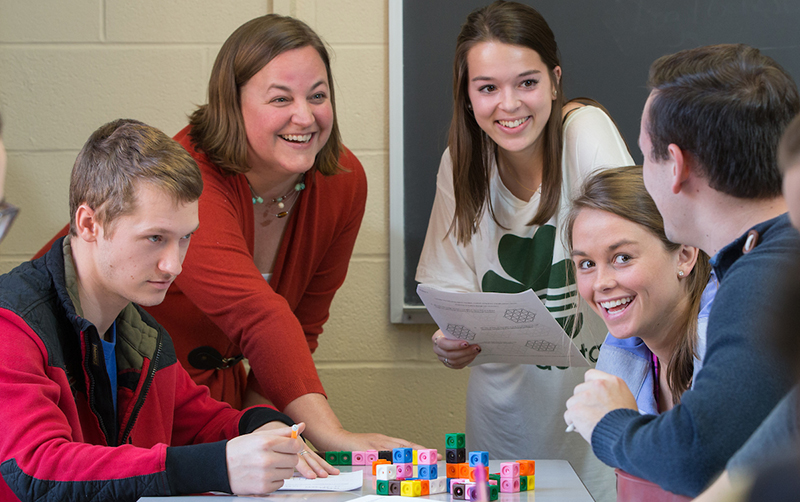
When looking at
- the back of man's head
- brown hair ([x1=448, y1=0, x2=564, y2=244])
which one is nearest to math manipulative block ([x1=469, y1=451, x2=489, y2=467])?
the back of man's head

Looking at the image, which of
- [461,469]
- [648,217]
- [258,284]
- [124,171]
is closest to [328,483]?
[461,469]

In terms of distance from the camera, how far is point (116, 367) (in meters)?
1.40

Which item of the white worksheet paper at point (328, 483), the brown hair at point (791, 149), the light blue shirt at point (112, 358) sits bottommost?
the white worksheet paper at point (328, 483)

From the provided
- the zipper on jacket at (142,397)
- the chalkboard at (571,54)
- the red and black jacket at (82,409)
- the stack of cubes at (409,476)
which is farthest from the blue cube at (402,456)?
the chalkboard at (571,54)

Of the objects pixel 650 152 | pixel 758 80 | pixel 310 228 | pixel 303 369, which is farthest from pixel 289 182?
pixel 758 80

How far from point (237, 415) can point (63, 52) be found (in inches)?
61.9

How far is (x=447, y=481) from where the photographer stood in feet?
4.13

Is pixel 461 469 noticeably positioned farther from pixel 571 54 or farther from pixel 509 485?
pixel 571 54

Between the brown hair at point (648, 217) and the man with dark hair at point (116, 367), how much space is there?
70 cm

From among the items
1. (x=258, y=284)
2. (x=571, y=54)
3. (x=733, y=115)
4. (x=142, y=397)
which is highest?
(x=571, y=54)

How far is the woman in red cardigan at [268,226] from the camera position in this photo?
1.58 m

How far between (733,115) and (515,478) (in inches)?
25.8

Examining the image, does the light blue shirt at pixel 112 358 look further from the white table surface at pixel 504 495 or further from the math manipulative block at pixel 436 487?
the math manipulative block at pixel 436 487

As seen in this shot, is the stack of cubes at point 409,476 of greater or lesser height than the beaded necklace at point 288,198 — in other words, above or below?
below
